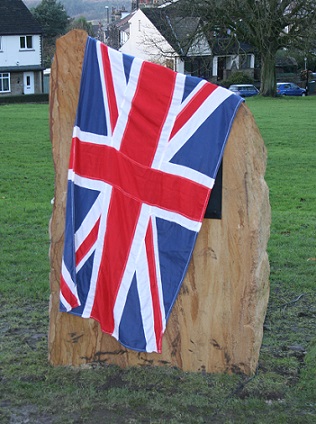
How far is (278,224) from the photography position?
10.5 metres

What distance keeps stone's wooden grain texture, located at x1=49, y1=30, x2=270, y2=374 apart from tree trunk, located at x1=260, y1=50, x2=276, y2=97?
135ft

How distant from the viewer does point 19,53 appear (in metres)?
60.4

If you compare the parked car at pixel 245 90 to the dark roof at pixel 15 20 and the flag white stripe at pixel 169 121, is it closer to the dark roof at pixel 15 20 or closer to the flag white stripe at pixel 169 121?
the dark roof at pixel 15 20

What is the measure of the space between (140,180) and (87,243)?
618mm

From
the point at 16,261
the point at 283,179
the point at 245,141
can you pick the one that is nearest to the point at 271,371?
the point at 245,141

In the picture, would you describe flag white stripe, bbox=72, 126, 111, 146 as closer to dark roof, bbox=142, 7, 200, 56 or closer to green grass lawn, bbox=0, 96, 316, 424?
green grass lawn, bbox=0, 96, 316, 424

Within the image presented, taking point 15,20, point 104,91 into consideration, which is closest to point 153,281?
point 104,91

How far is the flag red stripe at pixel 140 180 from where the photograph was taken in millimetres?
5133

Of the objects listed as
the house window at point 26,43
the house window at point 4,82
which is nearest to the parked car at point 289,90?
the house window at point 26,43

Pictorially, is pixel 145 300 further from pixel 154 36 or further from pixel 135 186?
pixel 154 36

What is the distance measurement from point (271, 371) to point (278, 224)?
5.12 metres

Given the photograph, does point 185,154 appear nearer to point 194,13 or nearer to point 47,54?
point 194,13

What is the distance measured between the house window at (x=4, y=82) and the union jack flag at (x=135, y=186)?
5708cm

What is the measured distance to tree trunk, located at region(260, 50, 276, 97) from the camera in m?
45.5
